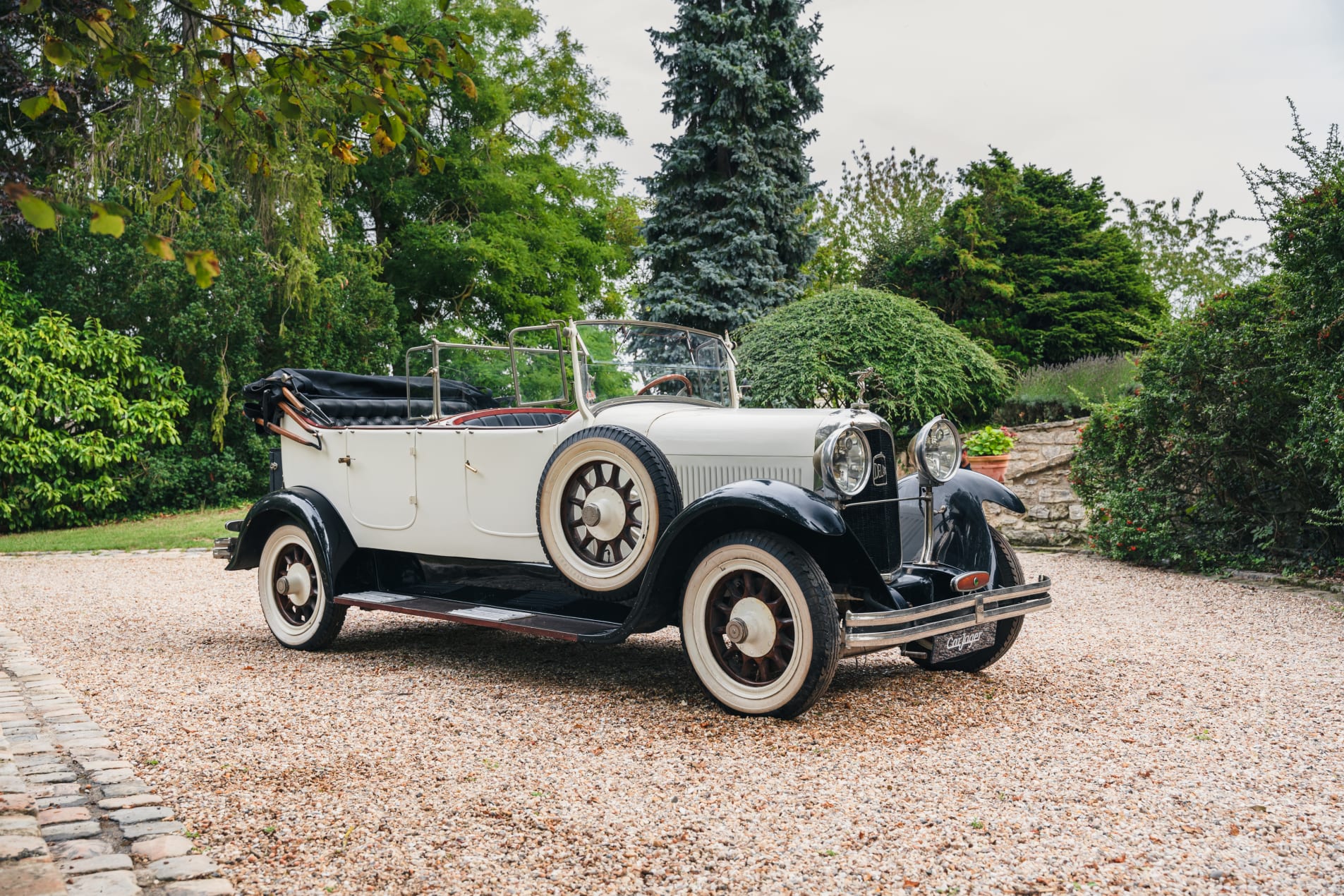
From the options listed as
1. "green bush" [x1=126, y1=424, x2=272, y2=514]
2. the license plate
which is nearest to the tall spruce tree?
"green bush" [x1=126, y1=424, x2=272, y2=514]

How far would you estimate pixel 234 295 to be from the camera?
15484 millimetres

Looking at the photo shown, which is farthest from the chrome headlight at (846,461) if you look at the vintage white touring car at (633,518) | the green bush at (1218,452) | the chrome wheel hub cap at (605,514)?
the green bush at (1218,452)

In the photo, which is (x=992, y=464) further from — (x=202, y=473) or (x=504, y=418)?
(x=202, y=473)

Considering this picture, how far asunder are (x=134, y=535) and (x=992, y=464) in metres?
11.3

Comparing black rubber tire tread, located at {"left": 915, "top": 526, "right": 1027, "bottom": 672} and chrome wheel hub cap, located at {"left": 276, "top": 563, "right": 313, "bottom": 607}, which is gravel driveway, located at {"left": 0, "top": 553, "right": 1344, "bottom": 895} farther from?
chrome wheel hub cap, located at {"left": 276, "top": 563, "right": 313, "bottom": 607}

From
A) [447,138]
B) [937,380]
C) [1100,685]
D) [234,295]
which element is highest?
[447,138]

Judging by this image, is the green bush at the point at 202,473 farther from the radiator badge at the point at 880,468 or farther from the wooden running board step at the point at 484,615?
the radiator badge at the point at 880,468

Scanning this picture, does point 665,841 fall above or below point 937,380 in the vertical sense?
below

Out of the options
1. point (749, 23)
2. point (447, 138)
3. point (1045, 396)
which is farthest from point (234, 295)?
point (1045, 396)

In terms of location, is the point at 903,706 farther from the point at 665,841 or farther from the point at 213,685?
the point at 213,685

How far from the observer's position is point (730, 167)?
17688 millimetres

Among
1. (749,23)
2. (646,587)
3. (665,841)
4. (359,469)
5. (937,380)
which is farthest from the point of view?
(749,23)

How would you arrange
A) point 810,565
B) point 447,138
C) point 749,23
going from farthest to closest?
point 447,138, point 749,23, point 810,565

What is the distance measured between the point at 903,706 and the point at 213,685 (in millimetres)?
3383
